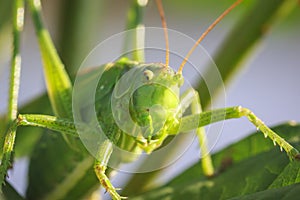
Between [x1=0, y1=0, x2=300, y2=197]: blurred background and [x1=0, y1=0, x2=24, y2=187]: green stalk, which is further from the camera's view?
[x1=0, y1=0, x2=300, y2=197]: blurred background

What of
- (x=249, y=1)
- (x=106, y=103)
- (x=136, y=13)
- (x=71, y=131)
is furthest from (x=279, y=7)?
(x=71, y=131)

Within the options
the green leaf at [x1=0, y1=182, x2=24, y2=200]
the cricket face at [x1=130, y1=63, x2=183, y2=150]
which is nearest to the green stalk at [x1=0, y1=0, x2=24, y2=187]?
the green leaf at [x1=0, y1=182, x2=24, y2=200]

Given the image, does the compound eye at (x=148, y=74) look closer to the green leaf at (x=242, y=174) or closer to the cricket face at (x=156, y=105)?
the cricket face at (x=156, y=105)

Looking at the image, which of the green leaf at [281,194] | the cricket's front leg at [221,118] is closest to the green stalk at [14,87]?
the cricket's front leg at [221,118]

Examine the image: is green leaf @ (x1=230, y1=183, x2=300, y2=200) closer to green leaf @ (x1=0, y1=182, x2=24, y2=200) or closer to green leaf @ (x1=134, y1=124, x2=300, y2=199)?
green leaf @ (x1=134, y1=124, x2=300, y2=199)

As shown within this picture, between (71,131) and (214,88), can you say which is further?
(214,88)

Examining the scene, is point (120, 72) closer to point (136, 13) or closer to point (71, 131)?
point (71, 131)
